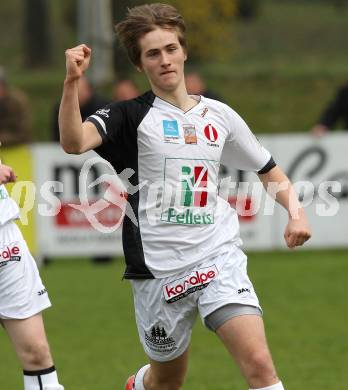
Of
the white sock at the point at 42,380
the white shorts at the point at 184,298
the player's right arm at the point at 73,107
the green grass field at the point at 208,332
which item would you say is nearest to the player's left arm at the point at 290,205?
the white shorts at the point at 184,298

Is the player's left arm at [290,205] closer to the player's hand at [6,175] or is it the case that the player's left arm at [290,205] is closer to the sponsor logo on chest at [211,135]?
the sponsor logo on chest at [211,135]

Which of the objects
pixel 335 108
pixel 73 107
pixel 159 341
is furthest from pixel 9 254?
pixel 335 108

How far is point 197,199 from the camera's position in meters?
6.20

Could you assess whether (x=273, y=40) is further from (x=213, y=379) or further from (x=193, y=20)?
(x=213, y=379)

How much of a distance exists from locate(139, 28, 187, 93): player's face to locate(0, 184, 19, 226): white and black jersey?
108 cm

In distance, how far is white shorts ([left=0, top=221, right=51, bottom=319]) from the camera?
657cm

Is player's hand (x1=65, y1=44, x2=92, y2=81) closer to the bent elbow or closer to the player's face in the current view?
the bent elbow

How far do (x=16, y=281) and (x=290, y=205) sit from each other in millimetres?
1518

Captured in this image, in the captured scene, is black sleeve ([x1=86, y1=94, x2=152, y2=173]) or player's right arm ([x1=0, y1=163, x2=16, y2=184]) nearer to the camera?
black sleeve ([x1=86, y1=94, x2=152, y2=173])

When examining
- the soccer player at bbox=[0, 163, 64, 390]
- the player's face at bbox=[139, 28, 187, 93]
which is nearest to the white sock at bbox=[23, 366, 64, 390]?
the soccer player at bbox=[0, 163, 64, 390]

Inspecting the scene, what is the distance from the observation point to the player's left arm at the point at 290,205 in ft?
20.2

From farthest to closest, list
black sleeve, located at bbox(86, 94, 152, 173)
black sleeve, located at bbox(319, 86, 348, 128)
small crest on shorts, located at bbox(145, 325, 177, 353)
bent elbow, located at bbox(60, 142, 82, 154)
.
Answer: black sleeve, located at bbox(319, 86, 348, 128), small crest on shorts, located at bbox(145, 325, 177, 353), black sleeve, located at bbox(86, 94, 152, 173), bent elbow, located at bbox(60, 142, 82, 154)

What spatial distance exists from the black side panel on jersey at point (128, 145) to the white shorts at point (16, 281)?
0.61 meters

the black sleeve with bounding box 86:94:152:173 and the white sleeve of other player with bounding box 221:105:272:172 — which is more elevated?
the black sleeve with bounding box 86:94:152:173
